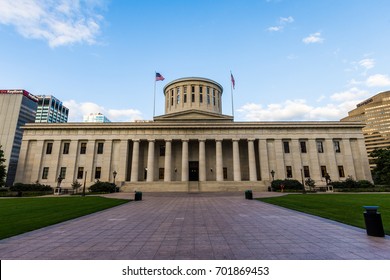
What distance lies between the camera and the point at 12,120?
101 meters

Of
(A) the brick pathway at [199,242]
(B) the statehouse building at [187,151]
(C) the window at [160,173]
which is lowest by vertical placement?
(A) the brick pathway at [199,242]

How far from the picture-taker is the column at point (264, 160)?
4003cm

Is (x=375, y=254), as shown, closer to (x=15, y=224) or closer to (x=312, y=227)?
(x=312, y=227)

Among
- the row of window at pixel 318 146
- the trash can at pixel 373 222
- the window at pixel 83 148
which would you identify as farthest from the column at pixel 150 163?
the trash can at pixel 373 222

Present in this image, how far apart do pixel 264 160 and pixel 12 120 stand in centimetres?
12582

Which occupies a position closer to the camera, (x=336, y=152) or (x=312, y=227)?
(x=312, y=227)

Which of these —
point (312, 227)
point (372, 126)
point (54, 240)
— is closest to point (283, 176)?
point (312, 227)

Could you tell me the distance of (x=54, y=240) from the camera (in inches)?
295

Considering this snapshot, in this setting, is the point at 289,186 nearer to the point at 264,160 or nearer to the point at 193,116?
the point at 264,160

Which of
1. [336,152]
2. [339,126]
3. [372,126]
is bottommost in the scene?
[336,152]

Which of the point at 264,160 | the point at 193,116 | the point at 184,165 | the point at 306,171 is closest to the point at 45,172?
the point at 184,165

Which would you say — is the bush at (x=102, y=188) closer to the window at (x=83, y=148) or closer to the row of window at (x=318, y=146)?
the window at (x=83, y=148)

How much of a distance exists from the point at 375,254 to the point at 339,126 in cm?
4557
